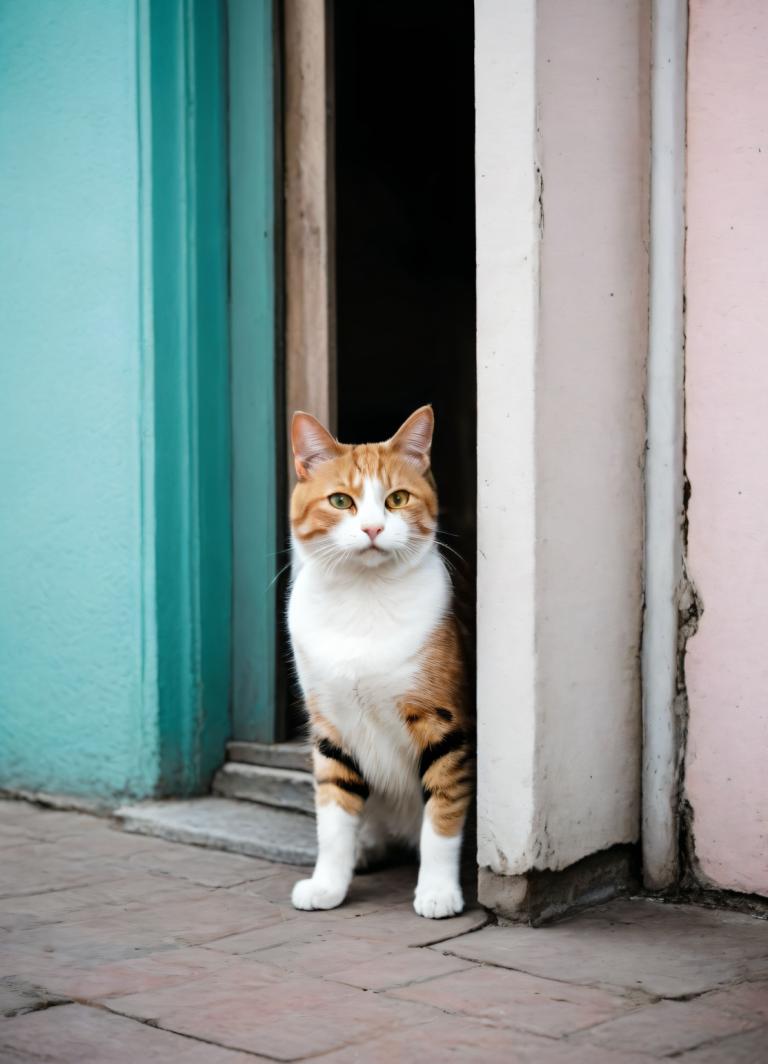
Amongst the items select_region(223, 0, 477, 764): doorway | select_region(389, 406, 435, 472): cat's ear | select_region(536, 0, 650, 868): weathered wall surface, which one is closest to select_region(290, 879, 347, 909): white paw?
select_region(536, 0, 650, 868): weathered wall surface

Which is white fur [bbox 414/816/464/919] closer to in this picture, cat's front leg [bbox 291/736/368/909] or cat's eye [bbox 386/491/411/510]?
cat's front leg [bbox 291/736/368/909]

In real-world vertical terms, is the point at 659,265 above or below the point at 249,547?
above

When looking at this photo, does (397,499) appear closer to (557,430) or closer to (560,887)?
(557,430)

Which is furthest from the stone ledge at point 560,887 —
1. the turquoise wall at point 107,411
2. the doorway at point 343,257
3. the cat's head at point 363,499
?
the turquoise wall at point 107,411

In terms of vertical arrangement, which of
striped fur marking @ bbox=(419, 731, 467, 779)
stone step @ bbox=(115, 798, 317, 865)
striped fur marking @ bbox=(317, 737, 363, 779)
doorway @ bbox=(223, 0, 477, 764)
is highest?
doorway @ bbox=(223, 0, 477, 764)

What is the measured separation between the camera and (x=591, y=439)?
274cm

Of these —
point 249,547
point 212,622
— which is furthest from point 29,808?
point 249,547

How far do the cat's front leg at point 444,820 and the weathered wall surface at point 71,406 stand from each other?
118cm

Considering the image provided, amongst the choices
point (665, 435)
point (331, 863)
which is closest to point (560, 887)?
point (331, 863)

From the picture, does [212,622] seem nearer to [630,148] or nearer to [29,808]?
[29,808]

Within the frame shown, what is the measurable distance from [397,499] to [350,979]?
1040mm

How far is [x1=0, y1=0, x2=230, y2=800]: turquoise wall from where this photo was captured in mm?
3660

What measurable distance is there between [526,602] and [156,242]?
1.71 metres

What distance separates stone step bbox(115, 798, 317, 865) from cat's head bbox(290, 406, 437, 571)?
2.81 ft
